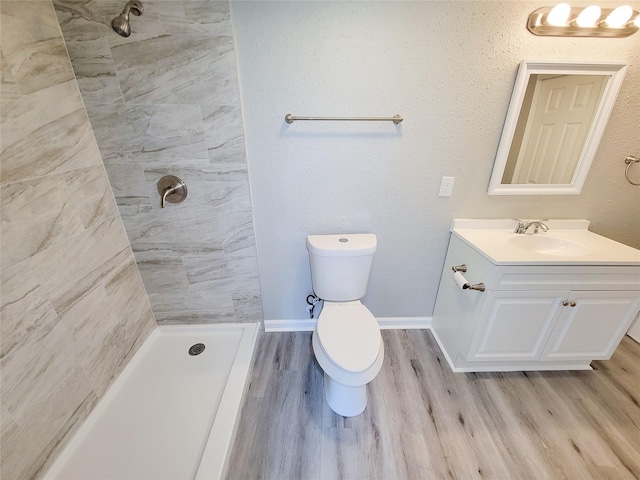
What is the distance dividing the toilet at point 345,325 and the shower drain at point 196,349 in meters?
0.82

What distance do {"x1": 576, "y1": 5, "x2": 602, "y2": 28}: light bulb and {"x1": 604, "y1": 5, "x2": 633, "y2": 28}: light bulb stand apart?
5cm

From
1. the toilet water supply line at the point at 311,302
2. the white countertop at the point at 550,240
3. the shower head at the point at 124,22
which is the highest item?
the shower head at the point at 124,22

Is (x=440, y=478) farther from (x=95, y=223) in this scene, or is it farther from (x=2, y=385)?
(x=95, y=223)

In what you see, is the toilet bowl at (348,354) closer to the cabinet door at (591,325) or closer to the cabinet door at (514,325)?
the cabinet door at (514,325)

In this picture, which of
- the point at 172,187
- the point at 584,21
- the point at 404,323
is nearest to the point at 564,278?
the point at 404,323

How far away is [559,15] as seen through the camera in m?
1.13

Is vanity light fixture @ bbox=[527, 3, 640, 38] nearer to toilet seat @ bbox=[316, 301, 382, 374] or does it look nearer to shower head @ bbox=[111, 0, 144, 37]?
toilet seat @ bbox=[316, 301, 382, 374]

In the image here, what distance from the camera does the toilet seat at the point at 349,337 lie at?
1126 millimetres

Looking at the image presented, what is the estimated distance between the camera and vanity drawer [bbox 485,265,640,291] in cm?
120

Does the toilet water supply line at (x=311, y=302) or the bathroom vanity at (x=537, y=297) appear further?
the toilet water supply line at (x=311, y=302)

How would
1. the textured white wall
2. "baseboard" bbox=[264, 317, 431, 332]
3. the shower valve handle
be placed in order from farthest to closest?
"baseboard" bbox=[264, 317, 431, 332]
the shower valve handle
the textured white wall

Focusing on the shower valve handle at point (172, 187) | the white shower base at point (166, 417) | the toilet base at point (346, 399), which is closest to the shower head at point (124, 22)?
the shower valve handle at point (172, 187)

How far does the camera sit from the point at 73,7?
42.2 inches

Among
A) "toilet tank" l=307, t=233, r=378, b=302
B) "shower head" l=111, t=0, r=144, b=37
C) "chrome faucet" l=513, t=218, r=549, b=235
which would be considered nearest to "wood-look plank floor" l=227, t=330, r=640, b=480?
"toilet tank" l=307, t=233, r=378, b=302
